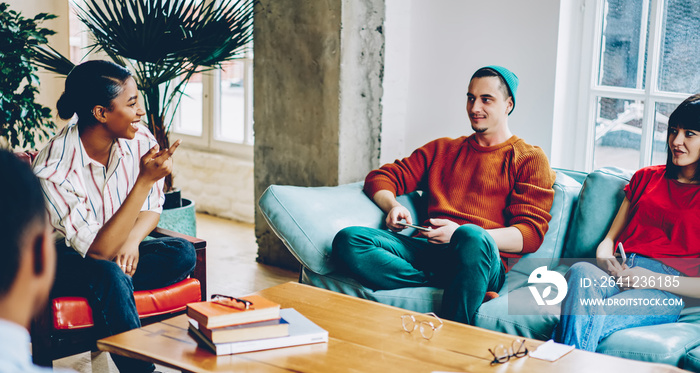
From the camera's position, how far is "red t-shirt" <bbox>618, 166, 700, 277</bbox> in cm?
238

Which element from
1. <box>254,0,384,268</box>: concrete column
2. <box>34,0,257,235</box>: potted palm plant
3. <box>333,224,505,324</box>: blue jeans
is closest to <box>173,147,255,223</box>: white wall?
<box>254,0,384,268</box>: concrete column

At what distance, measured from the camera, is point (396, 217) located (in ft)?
9.30

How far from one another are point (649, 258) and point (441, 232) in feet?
2.39

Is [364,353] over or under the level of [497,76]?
under

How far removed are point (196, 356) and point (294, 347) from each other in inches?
9.6

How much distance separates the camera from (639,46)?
10.5 ft

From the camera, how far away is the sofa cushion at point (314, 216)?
271cm

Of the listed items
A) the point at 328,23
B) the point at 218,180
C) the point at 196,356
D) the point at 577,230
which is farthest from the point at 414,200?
the point at 218,180

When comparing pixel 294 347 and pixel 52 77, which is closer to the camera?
pixel 294 347

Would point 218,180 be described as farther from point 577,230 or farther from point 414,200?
point 577,230

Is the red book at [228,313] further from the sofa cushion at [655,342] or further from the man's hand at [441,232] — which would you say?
the sofa cushion at [655,342]

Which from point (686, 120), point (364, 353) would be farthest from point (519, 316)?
point (686, 120)

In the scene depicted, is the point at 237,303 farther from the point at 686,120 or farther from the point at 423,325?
the point at 686,120

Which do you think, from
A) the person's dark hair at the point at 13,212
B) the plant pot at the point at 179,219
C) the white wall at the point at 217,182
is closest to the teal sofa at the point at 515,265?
the plant pot at the point at 179,219
